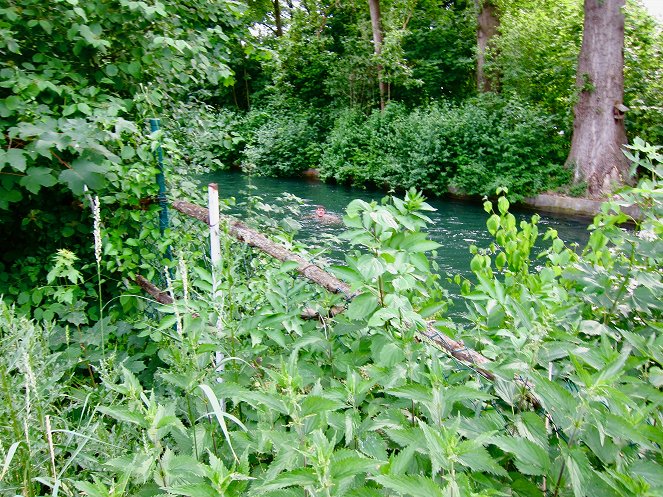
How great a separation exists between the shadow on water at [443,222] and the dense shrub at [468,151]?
0.55m

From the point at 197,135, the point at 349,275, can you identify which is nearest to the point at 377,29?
the point at 197,135

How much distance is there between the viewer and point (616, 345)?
1.60 metres

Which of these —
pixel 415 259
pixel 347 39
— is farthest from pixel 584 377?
pixel 347 39

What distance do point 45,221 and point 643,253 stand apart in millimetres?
2775

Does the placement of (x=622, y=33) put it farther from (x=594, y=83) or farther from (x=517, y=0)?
(x=517, y=0)

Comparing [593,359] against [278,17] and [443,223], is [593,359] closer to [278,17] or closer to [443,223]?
[443,223]

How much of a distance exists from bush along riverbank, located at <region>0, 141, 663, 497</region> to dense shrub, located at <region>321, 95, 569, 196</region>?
1068 centimetres

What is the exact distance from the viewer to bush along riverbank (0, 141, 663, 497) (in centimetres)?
98

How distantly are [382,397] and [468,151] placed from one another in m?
12.7

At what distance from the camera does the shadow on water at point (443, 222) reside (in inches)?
311

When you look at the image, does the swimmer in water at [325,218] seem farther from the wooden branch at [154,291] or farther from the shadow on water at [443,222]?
the wooden branch at [154,291]

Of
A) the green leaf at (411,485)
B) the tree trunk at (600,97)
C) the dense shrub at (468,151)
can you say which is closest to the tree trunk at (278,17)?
the dense shrub at (468,151)

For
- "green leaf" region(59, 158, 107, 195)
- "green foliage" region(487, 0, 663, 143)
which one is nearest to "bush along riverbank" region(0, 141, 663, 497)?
"green leaf" region(59, 158, 107, 195)

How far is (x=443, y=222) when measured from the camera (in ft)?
34.9
